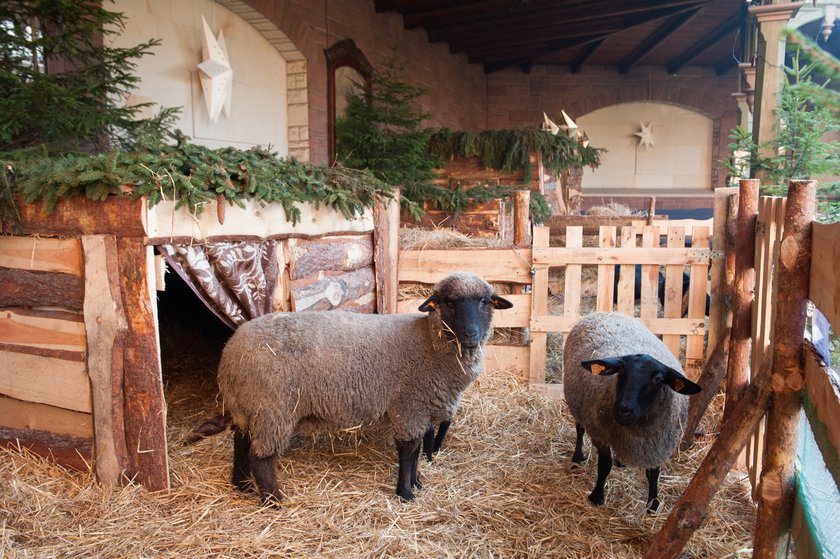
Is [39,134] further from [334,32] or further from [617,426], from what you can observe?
[334,32]

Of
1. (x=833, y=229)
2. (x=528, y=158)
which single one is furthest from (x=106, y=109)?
(x=528, y=158)

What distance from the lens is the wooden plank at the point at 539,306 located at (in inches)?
220

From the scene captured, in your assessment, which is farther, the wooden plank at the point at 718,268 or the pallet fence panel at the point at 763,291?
the wooden plank at the point at 718,268

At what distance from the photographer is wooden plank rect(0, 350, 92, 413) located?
3.62 meters

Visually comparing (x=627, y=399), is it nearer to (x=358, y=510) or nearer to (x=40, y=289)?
(x=358, y=510)

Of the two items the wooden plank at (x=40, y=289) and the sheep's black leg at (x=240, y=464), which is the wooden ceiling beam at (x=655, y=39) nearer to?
the sheep's black leg at (x=240, y=464)

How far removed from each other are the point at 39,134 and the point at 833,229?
5.22 metres

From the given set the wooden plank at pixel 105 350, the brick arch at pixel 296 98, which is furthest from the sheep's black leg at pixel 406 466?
the brick arch at pixel 296 98

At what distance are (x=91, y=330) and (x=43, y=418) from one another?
783 mm

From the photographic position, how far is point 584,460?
14.2 feet

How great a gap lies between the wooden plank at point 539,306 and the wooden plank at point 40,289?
148 inches

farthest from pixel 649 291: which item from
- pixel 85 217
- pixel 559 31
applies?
pixel 559 31

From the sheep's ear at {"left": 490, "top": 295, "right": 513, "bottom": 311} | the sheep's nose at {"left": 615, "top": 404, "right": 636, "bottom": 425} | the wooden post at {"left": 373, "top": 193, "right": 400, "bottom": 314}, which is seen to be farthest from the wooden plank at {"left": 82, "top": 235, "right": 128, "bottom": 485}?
the sheep's nose at {"left": 615, "top": 404, "right": 636, "bottom": 425}

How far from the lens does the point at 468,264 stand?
5832 mm
